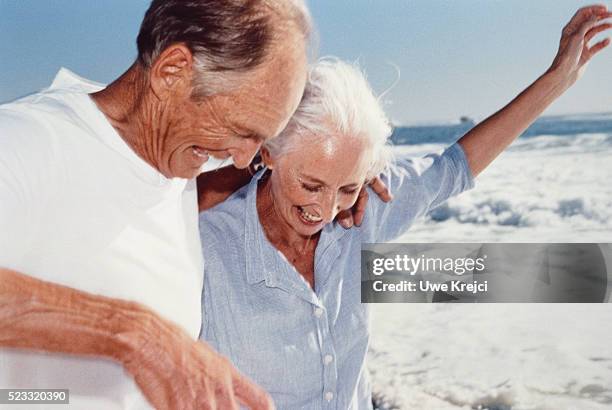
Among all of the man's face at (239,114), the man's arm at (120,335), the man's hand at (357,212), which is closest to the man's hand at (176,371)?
the man's arm at (120,335)

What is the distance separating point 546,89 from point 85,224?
0.97 m

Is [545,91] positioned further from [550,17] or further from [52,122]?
[52,122]

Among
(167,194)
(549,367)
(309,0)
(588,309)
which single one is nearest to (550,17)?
(309,0)

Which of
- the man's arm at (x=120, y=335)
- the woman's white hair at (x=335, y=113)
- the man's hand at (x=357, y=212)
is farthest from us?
the man's hand at (x=357, y=212)

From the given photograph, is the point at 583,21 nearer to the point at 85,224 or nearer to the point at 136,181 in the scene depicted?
the point at 136,181

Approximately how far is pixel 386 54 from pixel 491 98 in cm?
24

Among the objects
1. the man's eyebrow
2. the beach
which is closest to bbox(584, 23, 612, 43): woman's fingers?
the beach

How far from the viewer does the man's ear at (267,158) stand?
149cm

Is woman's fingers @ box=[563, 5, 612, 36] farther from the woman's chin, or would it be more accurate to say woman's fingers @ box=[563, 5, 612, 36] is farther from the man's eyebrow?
the man's eyebrow

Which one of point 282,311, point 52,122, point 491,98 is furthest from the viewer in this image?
point 491,98

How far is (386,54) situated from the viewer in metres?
1.59

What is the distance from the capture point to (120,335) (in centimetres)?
91

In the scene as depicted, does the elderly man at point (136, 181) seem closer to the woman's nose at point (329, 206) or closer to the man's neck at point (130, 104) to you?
the man's neck at point (130, 104)

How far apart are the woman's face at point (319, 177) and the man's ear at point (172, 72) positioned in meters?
0.35
